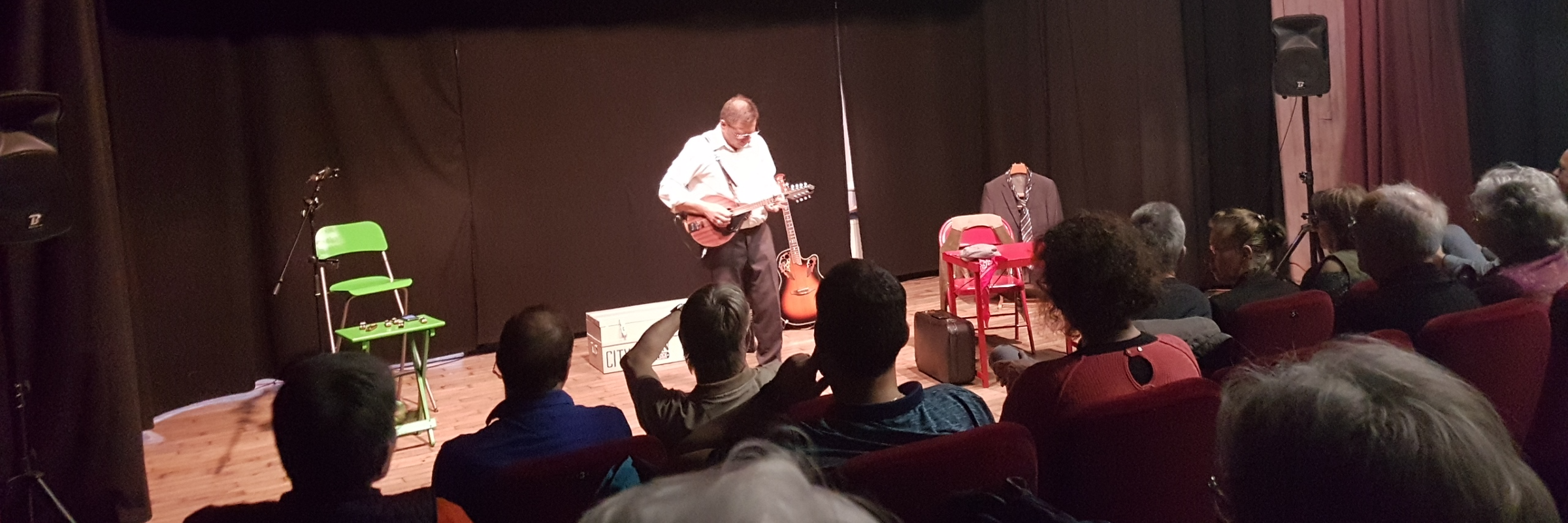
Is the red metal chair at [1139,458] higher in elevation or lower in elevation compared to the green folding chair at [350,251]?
lower

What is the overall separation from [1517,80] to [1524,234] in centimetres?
315

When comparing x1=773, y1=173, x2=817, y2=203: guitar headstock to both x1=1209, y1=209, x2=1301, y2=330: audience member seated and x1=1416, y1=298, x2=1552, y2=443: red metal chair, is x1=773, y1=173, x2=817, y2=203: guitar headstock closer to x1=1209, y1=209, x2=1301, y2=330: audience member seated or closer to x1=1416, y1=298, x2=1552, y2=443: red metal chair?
x1=1209, y1=209, x2=1301, y2=330: audience member seated

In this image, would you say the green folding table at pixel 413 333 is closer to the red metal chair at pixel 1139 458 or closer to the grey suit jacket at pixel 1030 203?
the red metal chair at pixel 1139 458

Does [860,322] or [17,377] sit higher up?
[860,322]

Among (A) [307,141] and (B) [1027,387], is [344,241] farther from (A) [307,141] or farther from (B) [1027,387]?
(B) [1027,387]

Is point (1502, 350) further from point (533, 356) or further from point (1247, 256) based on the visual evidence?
point (533, 356)

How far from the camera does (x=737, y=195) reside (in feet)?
18.0

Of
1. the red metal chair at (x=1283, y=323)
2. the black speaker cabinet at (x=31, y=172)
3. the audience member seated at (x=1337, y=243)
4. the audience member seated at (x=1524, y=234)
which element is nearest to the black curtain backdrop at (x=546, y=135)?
the black speaker cabinet at (x=31, y=172)

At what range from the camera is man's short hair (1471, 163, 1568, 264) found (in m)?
2.83

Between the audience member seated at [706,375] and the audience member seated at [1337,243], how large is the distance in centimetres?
201

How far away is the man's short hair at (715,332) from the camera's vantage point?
2441mm

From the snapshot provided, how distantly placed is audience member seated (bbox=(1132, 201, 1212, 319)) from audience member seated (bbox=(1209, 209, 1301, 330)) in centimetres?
11

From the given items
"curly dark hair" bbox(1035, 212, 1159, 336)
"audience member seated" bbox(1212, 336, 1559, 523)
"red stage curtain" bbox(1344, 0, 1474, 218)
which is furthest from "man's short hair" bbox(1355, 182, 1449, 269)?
"red stage curtain" bbox(1344, 0, 1474, 218)

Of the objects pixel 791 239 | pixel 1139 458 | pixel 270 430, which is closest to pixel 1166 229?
pixel 1139 458
